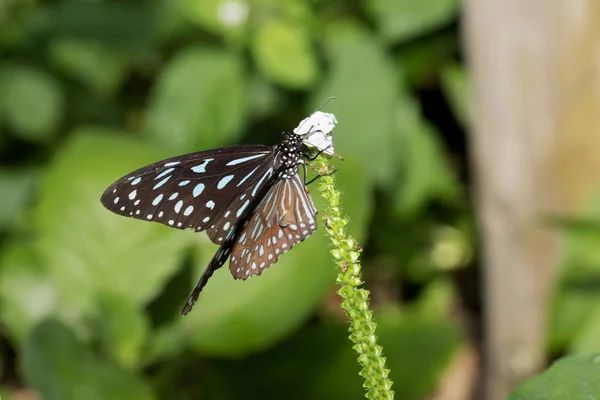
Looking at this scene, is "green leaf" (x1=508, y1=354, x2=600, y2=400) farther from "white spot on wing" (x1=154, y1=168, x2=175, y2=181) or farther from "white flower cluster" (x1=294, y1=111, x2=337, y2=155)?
"white spot on wing" (x1=154, y1=168, x2=175, y2=181)

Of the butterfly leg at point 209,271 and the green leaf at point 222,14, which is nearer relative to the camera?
the butterfly leg at point 209,271

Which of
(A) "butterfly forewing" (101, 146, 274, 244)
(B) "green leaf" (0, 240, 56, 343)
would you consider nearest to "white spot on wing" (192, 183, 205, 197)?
(A) "butterfly forewing" (101, 146, 274, 244)

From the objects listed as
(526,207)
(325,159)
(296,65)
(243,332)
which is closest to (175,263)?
(243,332)

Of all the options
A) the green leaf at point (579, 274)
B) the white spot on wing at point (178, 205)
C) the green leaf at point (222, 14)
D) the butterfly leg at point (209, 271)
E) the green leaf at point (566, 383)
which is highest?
the green leaf at point (222, 14)

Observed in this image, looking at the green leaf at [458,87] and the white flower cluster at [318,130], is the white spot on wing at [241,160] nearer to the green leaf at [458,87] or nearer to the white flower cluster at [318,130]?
the white flower cluster at [318,130]

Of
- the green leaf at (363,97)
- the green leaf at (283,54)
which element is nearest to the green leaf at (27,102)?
the green leaf at (283,54)

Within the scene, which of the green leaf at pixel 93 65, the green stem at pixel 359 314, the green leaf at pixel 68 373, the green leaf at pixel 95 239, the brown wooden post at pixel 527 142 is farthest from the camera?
the green leaf at pixel 93 65
